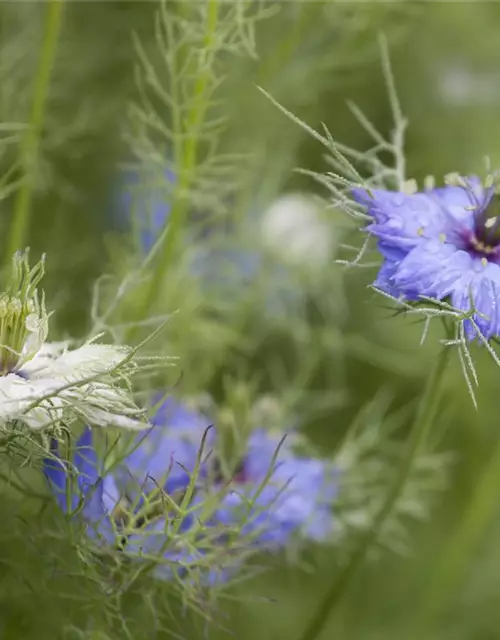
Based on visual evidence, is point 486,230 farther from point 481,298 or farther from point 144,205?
point 144,205

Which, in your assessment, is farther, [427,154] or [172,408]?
[427,154]

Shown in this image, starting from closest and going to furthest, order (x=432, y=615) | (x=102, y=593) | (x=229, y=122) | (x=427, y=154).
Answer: (x=102, y=593)
(x=432, y=615)
(x=229, y=122)
(x=427, y=154)

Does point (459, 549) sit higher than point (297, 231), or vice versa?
point (297, 231)

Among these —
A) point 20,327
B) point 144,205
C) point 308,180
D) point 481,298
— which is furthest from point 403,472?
point 308,180

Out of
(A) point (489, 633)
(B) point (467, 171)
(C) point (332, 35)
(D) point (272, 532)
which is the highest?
(C) point (332, 35)

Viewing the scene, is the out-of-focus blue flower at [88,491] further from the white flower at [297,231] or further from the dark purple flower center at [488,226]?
the white flower at [297,231]

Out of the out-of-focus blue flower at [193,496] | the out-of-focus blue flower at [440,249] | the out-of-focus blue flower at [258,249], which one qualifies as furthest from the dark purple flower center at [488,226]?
the out-of-focus blue flower at [258,249]

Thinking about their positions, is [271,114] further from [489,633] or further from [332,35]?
[489,633]

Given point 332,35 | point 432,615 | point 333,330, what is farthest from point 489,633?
point 332,35
